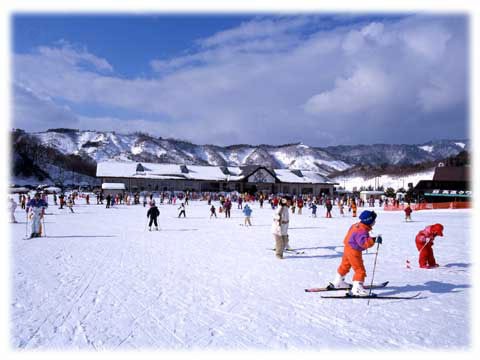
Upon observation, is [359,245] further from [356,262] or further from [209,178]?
[209,178]

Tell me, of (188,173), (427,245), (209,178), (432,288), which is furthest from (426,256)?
(188,173)

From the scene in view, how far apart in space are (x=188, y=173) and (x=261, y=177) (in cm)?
1201

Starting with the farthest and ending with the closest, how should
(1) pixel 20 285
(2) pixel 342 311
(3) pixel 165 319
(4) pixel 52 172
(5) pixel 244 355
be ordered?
(4) pixel 52 172, (1) pixel 20 285, (2) pixel 342 311, (3) pixel 165 319, (5) pixel 244 355

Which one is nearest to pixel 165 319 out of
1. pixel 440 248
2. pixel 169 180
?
pixel 440 248

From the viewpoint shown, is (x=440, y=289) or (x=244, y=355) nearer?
(x=244, y=355)

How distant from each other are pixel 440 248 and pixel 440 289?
16.7 feet

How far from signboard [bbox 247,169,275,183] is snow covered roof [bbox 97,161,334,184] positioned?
2.65ft

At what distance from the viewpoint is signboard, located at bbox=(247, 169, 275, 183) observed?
59438 millimetres

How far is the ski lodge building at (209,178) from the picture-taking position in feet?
177

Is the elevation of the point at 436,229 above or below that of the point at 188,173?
below

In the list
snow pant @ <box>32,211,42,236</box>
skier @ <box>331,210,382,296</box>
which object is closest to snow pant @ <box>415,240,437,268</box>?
skier @ <box>331,210,382,296</box>

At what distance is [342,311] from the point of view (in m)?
4.73

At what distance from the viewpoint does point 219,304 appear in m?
4.95

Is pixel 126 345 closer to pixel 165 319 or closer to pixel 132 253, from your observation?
pixel 165 319
